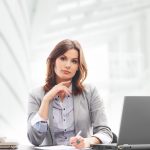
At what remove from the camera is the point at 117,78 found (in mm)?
6066

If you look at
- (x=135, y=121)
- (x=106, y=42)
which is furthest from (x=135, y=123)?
(x=106, y=42)

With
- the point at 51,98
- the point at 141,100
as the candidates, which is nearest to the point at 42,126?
the point at 51,98

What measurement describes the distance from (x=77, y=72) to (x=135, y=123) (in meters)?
0.86

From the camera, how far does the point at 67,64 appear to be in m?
2.00

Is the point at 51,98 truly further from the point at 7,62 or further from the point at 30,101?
the point at 7,62

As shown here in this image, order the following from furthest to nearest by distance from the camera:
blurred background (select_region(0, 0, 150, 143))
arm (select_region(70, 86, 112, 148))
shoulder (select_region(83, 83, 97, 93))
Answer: blurred background (select_region(0, 0, 150, 143))
shoulder (select_region(83, 83, 97, 93))
arm (select_region(70, 86, 112, 148))

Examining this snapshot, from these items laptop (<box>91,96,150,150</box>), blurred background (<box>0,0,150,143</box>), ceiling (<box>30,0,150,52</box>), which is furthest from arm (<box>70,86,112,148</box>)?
blurred background (<box>0,0,150,143</box>)

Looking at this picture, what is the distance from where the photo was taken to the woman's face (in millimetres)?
2006

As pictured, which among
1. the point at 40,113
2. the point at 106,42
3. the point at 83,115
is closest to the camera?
the point at 40,113

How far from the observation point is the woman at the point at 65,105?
1.92 metres

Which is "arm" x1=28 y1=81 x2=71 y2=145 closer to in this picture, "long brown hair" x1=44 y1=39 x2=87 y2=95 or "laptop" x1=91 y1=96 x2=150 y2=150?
"long brown hair" x1=44 y1=39 x2=87 y2=95

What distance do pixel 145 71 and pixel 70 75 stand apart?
4251mm

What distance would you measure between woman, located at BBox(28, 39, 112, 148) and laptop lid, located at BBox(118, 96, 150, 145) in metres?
0.57

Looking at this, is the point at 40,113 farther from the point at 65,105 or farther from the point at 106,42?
the point at 106,42
